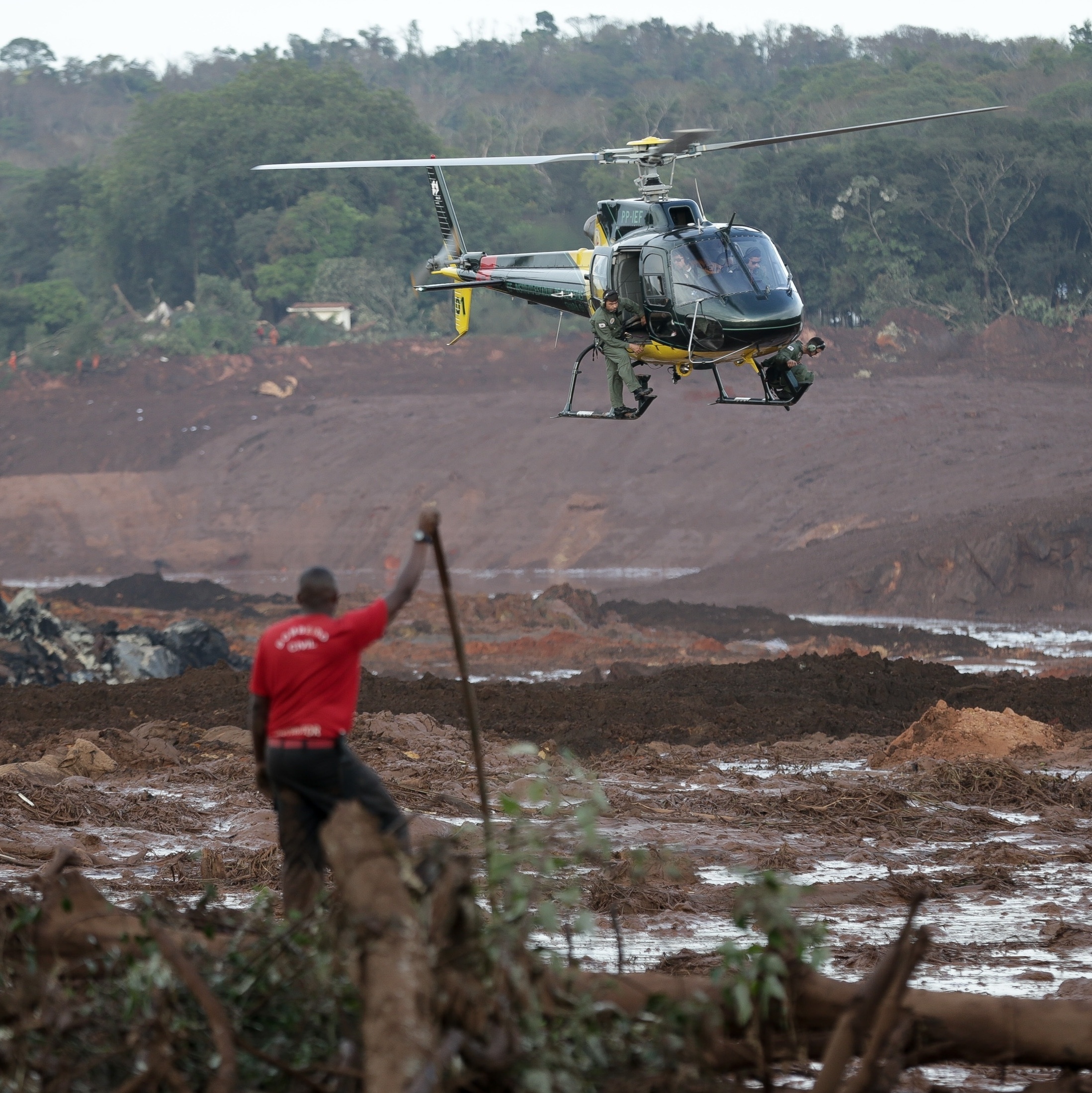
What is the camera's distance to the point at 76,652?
21531mm

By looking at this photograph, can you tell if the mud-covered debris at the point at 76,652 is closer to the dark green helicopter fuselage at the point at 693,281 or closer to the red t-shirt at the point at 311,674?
the dark green helicopter fuselage at the point at 693,281

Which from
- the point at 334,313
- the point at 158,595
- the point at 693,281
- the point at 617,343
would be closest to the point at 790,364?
the point at 693,281

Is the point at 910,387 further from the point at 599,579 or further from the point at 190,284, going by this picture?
the point at 190,284

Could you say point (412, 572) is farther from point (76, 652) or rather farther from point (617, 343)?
point (76, 652)

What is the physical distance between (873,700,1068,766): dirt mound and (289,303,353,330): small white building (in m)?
42.4

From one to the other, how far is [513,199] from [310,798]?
2130 inches

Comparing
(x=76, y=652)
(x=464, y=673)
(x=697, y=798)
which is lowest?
(x=76, y=652)

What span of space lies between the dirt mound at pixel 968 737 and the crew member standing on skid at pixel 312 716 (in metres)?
9.72

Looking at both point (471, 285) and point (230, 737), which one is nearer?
point (230, 737)

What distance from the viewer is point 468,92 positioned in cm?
9269

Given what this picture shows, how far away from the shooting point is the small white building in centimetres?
5488

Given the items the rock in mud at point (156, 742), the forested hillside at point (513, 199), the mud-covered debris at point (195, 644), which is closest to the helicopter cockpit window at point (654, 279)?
the rock in mud at point (156, 742)

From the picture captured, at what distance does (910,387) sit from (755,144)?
3094 cm

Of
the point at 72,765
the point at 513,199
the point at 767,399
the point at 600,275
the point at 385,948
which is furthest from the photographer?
the point at 513,199
